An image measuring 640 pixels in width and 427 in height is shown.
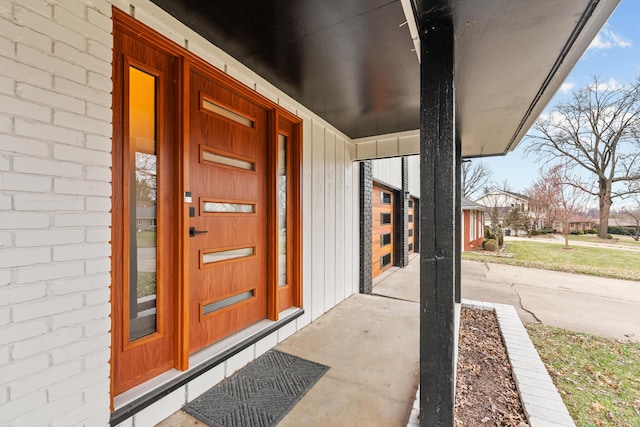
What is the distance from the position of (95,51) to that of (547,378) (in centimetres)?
387

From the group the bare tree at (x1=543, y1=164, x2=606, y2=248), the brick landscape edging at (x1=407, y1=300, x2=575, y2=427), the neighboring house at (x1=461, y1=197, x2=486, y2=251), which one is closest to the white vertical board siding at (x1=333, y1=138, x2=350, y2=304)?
the brick landscape edging at (x1=407, y1=300, x2=575, y2=427)

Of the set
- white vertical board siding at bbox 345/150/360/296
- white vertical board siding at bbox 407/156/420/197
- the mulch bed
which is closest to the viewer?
the mulch bed

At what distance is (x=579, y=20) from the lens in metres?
1.56

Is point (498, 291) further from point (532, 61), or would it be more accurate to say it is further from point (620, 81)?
point (620, 81)

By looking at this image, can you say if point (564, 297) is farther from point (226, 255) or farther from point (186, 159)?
point (186, 159)

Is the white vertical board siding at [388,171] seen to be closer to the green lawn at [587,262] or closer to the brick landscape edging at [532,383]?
the brick landscape edging at [532,383]

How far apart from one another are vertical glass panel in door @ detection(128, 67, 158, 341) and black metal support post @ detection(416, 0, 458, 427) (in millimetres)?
1740

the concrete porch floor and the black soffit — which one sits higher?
the black soffit

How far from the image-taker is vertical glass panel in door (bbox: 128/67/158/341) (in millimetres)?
1760

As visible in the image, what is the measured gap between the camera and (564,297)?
5312 mm

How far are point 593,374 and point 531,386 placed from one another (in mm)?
1111

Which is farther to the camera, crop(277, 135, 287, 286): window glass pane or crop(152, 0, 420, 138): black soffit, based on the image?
crop(277, 135, 287, 286): window glass pane

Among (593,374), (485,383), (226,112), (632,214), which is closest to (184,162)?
(226,112)

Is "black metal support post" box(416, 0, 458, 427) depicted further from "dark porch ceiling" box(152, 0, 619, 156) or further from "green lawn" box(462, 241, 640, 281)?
"green lawn" box(462, 241, 640, 281)
